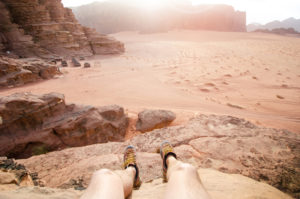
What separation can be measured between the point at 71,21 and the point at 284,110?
16655mm

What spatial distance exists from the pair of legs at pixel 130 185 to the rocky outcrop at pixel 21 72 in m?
7.06

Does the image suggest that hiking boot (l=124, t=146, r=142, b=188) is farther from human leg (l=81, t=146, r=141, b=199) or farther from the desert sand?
the desert sand

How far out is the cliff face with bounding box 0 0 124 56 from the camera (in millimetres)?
11031

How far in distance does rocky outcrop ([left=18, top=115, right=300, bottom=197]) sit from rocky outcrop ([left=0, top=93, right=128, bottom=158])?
83 centimetres

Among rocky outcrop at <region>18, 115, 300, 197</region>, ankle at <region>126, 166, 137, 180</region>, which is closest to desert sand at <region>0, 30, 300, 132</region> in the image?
rocky outcrop at <region>18, 115, 300, 197</region>

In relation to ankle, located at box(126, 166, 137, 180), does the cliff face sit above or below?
above

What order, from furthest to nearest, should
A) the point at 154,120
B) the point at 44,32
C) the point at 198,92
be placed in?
the point at 44,32 < the point at 198,92 < the point at 154,120

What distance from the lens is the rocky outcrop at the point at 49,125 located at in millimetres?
2619

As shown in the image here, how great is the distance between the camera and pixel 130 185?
129 cm

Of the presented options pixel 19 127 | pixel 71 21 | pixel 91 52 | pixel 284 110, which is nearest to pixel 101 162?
pixel 19 127

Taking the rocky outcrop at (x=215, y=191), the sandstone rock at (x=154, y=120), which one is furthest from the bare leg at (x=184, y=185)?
the sandstone rock at (x=154, y=120)

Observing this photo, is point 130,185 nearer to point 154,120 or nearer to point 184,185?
point 184,185

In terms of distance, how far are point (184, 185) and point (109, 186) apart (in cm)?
55

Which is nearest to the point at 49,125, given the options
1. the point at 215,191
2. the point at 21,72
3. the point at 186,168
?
the point at 186,168
